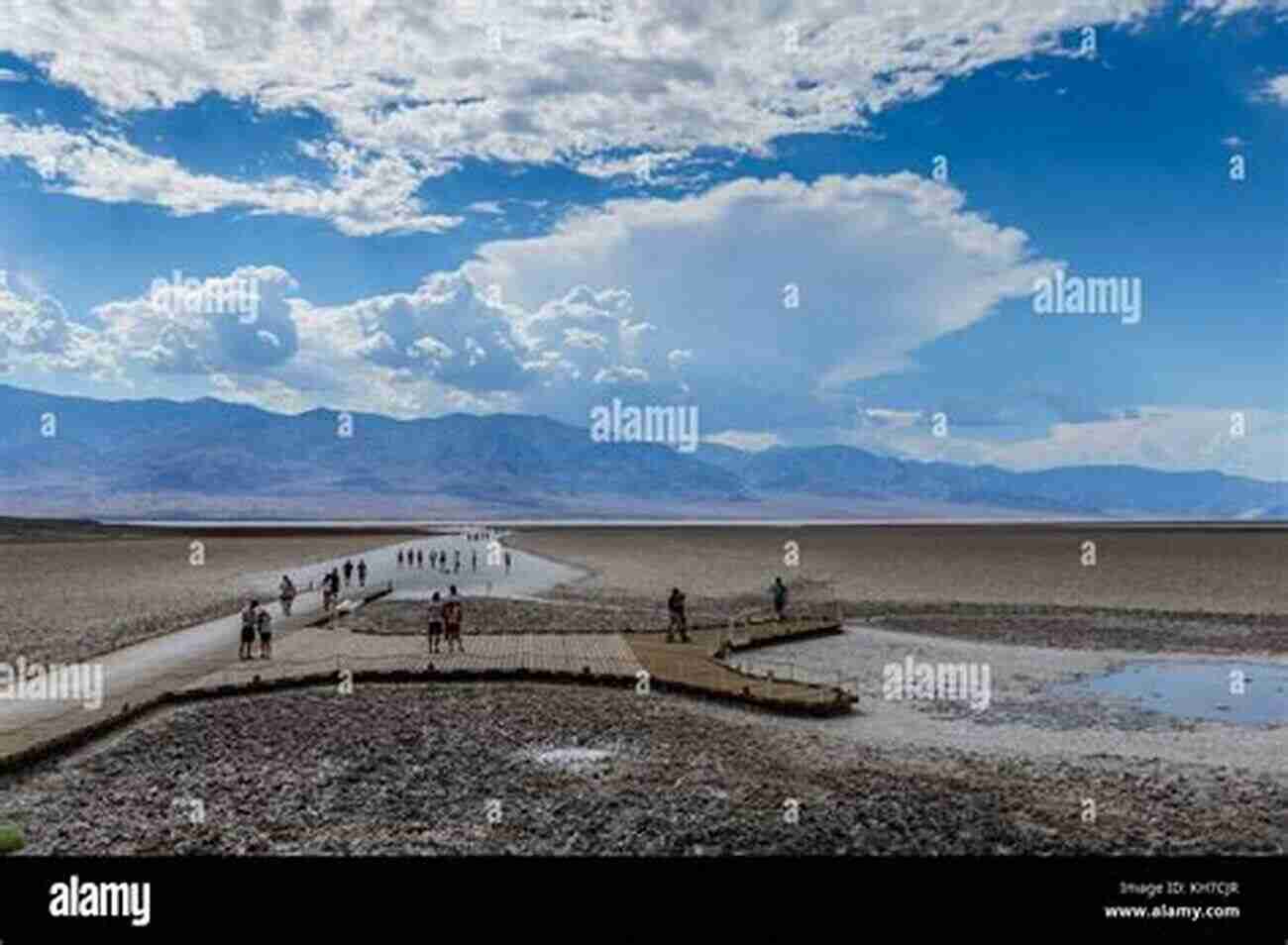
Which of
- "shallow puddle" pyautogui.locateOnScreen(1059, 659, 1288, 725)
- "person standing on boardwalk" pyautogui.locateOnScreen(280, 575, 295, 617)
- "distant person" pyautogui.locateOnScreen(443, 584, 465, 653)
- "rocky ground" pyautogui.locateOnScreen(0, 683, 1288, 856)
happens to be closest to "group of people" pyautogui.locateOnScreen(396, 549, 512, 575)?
"person standing on boardwalk" pyautogui.locateOnScreen(280, 575, 295, 617)

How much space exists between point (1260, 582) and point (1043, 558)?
27053mm

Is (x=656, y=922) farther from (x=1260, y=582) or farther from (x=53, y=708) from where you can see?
(x=1260, y=582)

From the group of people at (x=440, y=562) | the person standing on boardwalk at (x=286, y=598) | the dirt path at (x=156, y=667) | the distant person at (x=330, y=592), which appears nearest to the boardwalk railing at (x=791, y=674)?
the dirt path at (x=156, y=667)

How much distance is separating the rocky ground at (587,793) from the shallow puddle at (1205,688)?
727 cm

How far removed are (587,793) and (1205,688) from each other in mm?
20086

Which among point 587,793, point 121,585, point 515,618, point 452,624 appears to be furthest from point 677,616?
point 121,585

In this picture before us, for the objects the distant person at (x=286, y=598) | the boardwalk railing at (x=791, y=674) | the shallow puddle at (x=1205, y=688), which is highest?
the distant person at (x=286, y=598)

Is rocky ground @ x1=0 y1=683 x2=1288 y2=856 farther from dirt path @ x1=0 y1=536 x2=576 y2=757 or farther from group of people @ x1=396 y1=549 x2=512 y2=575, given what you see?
group of people @ x1=396 y1=549 x2=512 y2=575

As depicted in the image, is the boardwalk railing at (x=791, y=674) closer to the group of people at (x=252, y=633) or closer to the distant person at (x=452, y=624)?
the distant person at (x=452, y=624)

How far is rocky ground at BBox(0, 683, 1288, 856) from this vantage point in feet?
50.1

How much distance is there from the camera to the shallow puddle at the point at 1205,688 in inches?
1053

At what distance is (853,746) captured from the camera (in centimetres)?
2195

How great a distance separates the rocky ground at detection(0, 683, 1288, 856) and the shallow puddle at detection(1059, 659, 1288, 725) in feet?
23.9

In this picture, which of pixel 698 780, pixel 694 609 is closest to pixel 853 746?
pixel 698 780
